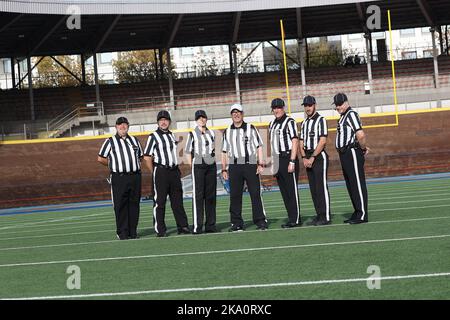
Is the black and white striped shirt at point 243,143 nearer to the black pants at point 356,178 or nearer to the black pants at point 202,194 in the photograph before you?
the black pants at point 202,194

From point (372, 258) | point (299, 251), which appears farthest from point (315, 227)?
point (372, 258)

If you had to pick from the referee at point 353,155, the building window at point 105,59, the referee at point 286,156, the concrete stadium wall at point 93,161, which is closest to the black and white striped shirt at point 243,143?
the referee at point 286,156

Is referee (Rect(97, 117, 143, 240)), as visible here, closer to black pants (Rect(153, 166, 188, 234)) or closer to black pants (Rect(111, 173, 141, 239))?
black pants (Rect(111, 173, 141, 239))

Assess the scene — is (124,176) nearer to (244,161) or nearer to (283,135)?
(244,161)

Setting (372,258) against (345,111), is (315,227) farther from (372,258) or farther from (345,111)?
(372,258)

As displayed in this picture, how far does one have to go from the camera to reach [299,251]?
7.99m

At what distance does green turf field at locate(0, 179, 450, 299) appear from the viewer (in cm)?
601

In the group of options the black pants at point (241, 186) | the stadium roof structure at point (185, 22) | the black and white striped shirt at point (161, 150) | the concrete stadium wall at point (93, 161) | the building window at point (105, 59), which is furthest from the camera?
the building window at point (105, 59)

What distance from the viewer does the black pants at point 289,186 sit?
10.5 m

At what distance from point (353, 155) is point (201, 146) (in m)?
1.90

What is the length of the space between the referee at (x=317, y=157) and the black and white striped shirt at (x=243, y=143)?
602 mm

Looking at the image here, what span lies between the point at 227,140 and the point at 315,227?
1.55 meters
